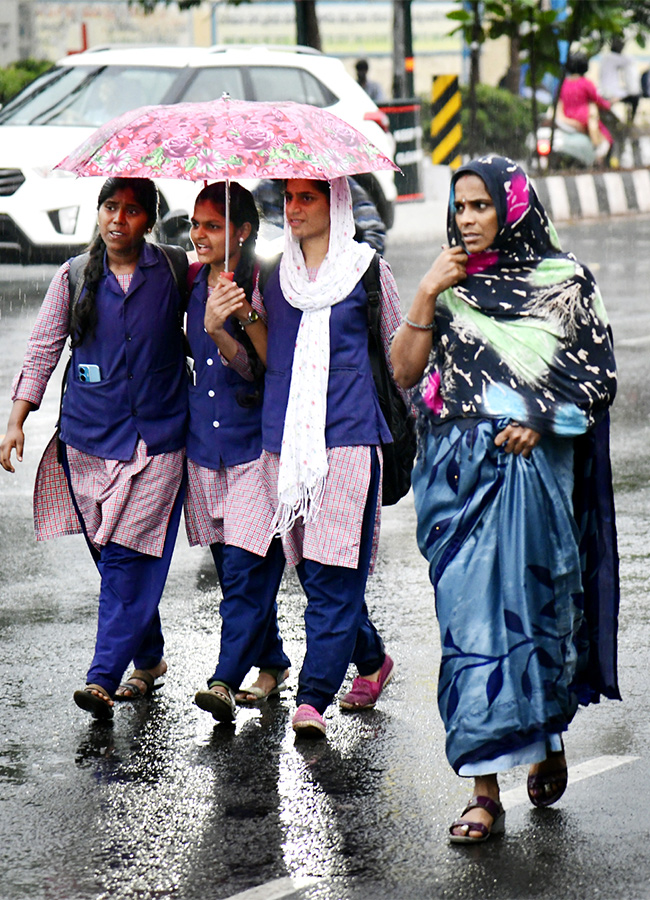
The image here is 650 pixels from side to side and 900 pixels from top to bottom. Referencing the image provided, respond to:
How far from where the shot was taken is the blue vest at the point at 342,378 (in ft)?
16.2

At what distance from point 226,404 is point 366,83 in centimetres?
1993

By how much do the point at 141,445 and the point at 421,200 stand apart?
17.5 m

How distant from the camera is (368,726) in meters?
5.06

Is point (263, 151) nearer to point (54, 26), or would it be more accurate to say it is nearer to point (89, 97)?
point (89, 97)

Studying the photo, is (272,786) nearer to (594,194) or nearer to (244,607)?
(244,607)

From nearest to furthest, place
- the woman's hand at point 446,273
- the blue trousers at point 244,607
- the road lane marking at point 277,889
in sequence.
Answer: the road lane marking at point 277,889, the woman's hand at point 446,273, the blue trousers at point 244,607

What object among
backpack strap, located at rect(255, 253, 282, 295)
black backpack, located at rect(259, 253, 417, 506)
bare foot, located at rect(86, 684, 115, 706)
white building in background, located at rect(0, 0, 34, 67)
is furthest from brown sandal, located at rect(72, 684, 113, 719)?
white building in background, located at rect(0, 0, 34, 67)

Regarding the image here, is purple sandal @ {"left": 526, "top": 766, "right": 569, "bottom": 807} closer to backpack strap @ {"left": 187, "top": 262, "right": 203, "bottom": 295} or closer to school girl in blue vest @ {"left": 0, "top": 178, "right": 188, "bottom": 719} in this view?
school girl in blue vest @ {"left": 0, "top": 178, "right": 188, "bottom": 719}

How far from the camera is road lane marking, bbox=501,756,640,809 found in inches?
175

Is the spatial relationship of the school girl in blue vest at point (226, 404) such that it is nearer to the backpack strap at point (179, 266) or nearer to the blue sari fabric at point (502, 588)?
the backpack strap at point (179, 266)

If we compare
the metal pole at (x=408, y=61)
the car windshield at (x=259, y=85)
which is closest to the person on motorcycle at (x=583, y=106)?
the metal pole at (x=408, y=61)

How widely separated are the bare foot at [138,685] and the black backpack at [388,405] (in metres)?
1.04

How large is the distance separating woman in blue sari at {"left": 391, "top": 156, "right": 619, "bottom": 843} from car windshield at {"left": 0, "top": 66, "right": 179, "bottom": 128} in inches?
410

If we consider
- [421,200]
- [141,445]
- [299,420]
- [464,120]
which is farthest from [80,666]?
[464,120]
